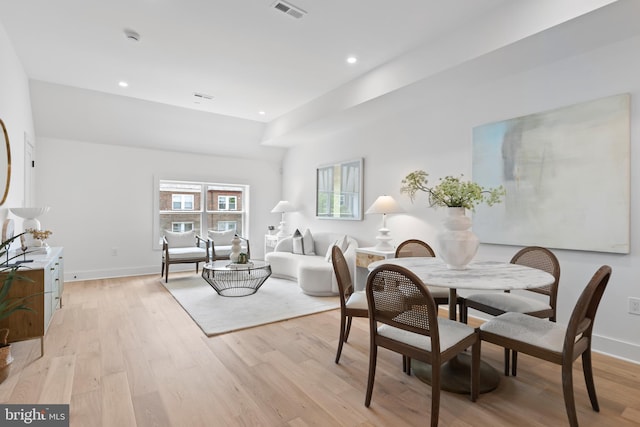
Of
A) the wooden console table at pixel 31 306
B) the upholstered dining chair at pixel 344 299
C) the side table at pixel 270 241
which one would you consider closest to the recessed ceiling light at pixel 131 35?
the wooden console table at pixel 31 306

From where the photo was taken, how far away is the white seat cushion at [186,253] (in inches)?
204

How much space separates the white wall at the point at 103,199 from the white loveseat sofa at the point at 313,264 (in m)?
2.04

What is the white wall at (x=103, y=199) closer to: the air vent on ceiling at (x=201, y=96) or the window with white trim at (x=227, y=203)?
the window with white trim at (x=227, y=203)

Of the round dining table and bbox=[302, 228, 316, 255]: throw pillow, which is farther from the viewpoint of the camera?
bbox=[302, 228, 316, 255]: throw pillow

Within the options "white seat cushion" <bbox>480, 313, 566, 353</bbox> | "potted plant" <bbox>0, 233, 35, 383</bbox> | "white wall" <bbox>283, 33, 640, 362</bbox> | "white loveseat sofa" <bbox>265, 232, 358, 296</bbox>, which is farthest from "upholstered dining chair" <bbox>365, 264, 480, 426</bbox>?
"potted plant" <bbox>0, 233, 35, 383</bbox>

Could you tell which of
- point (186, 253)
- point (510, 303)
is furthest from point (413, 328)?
point (186, 253)

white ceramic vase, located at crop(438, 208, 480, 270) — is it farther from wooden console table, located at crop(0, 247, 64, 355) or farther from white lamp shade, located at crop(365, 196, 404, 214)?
wooden console table, located at crop(0, 247, 64, 355)

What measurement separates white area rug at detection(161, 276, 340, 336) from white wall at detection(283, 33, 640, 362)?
1.43m

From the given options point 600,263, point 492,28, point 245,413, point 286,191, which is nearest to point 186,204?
point 286,191

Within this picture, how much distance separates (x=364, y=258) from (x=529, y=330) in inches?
97.0

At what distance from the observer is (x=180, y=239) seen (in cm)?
563

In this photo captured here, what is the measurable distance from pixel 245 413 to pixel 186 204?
208 inches

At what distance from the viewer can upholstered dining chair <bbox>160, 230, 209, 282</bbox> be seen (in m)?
5.17

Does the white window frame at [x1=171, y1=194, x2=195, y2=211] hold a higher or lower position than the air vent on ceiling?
lower
